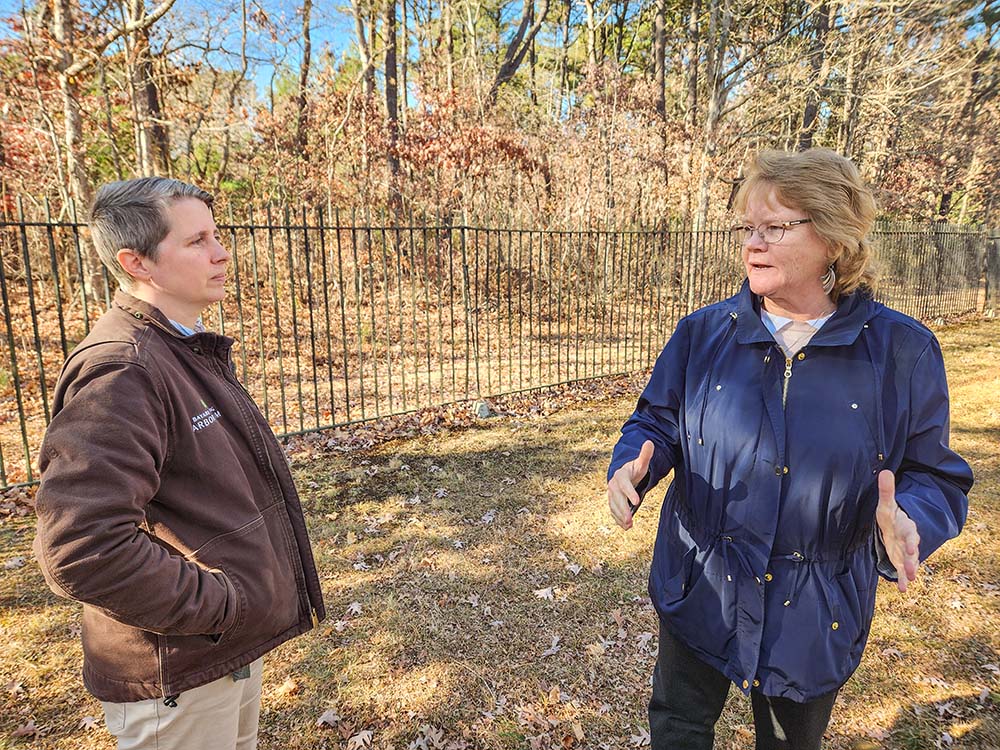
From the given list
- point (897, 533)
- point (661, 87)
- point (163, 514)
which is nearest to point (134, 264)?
point (163, 514)

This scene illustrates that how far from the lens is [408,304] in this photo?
1353 cm

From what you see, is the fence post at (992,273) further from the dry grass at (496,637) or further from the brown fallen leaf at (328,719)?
the brown fallen leaf at (328,719)


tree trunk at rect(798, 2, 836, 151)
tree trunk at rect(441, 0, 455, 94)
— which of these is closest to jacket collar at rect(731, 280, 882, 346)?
tree trunk at rect(798, 2, 836, 151)

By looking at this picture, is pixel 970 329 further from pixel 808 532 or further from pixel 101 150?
pixel 101 150

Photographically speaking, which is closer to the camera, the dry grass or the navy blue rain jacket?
the navy blue rain jacket

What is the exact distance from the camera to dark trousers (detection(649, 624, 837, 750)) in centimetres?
179

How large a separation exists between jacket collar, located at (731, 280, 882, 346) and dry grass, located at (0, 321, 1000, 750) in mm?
2036

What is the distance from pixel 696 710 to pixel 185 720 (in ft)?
4.87

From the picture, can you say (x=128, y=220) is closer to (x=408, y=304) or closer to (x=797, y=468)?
(x=797, y=468)

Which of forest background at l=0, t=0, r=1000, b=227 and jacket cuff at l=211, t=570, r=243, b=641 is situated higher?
forest background at l=0, t=0, r=1000, b=227

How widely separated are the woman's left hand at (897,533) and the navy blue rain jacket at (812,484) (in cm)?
6

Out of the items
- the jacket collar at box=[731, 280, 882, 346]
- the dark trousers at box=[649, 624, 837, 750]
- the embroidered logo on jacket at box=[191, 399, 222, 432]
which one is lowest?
the dark trousers at box=[649, 624, 837, 750]

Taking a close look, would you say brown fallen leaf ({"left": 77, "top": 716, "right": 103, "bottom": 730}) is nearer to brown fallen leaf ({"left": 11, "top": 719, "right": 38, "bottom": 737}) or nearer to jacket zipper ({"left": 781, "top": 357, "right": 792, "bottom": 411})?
brown fallen leaf ({"left": 11, "top": 719, "right": 38, "bottom": 737})

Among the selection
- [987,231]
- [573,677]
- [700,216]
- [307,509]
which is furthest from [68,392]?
[987,231]
